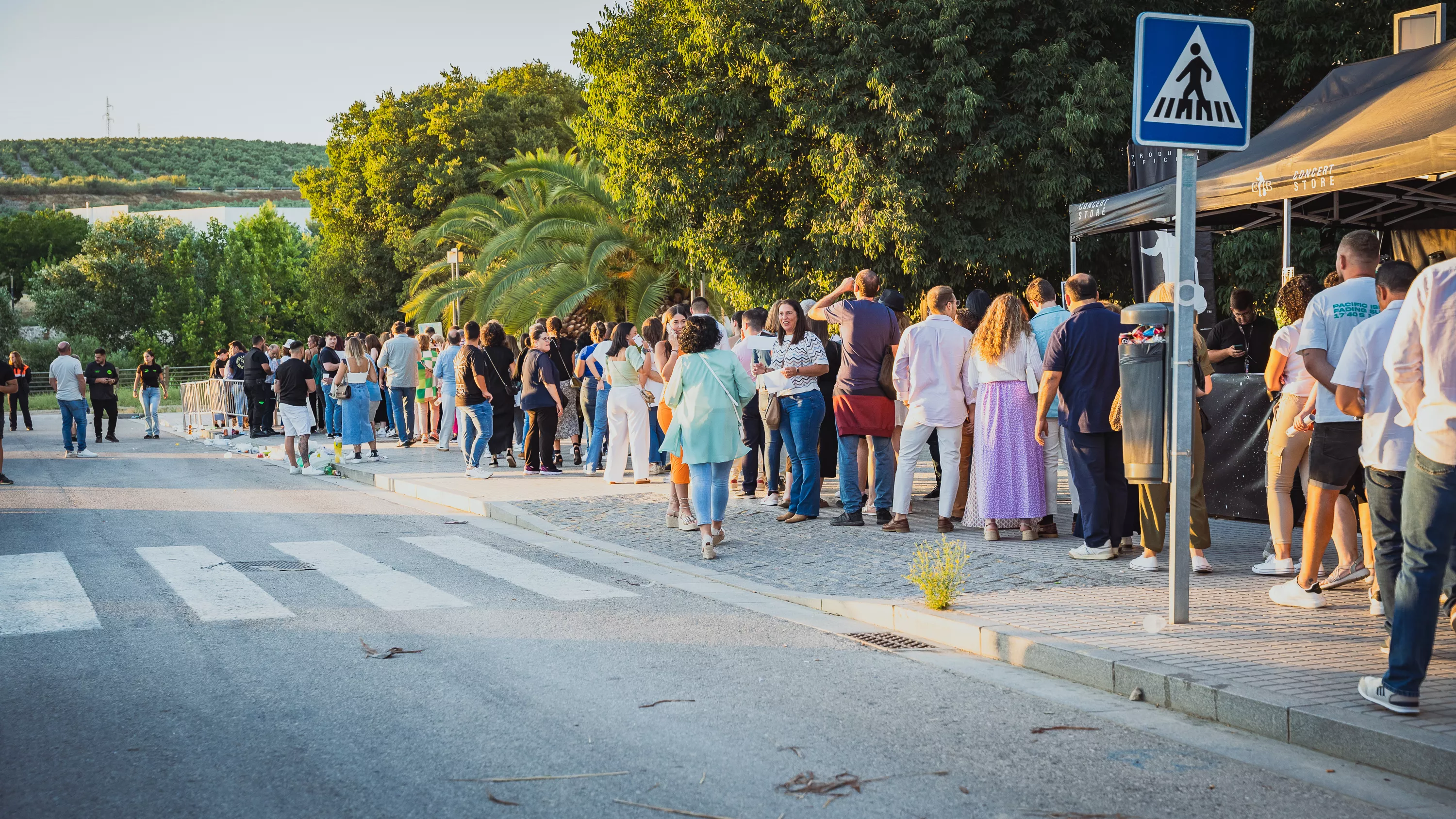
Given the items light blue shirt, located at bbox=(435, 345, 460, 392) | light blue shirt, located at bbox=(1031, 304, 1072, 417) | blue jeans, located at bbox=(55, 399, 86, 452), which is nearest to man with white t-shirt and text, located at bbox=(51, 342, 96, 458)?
blue jeans, located at bbox=(55, 399, 86, 452)

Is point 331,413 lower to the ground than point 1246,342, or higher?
lower

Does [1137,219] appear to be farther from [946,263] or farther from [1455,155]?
[946,263]

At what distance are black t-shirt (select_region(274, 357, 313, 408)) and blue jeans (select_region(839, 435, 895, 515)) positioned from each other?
967 centimetres

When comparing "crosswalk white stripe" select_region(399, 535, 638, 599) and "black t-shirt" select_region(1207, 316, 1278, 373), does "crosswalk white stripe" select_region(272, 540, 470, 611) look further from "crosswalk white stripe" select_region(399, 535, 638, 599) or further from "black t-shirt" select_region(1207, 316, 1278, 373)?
"black t-shirt" select_region(1207, 316, 1278, 373)

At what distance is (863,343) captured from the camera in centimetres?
1014


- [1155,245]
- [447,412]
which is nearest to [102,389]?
[447,412]

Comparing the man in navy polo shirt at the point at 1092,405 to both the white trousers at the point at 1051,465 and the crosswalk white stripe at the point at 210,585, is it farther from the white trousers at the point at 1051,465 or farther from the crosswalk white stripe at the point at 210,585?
the crosswalk white stripe at the point at 210,585

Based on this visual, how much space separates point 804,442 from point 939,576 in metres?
3.73

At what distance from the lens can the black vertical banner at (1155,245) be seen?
45.3 feet

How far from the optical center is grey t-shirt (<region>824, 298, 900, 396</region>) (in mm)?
10102

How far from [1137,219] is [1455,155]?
3.43 metres

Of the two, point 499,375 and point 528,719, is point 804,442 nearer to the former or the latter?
point 528,719

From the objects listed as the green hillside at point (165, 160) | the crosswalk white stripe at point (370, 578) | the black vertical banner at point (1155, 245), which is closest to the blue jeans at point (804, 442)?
the crosswalk white stripe at point (370, 578)

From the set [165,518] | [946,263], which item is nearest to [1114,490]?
[165,518]
